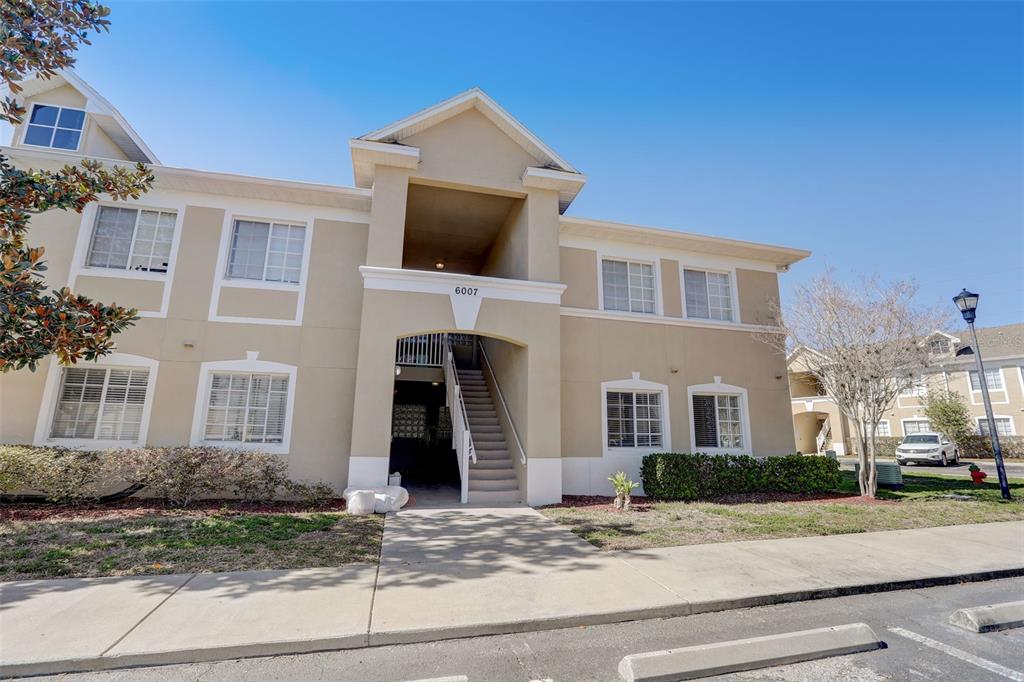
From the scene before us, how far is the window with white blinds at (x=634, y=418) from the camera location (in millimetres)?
11711

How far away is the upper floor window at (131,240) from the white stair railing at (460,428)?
23.5 ft

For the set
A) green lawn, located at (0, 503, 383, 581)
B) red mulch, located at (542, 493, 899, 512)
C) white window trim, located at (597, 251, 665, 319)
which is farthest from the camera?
white window trim, located at (597, 251, 665, 319)

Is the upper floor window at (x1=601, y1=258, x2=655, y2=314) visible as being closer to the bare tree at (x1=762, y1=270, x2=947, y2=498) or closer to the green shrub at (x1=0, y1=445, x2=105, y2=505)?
the bare tree at (x1=762, y1=270, x2=947, y2=498)

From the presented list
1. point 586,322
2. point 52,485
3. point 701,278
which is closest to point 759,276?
point 701,278

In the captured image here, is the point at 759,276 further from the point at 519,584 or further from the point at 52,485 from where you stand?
the point at 52,485

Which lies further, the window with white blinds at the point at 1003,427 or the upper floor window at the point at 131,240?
the window with white blinds at the point at 1003,427

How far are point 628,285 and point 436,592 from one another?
994cm

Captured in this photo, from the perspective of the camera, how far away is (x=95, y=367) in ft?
31.4

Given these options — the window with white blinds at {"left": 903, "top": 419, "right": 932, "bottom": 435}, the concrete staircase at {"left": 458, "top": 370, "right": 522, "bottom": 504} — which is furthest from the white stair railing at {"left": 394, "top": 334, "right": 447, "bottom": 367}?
the window with white blinds at {"left": 903, "top": 419, "right": 932, "bottom": 435}

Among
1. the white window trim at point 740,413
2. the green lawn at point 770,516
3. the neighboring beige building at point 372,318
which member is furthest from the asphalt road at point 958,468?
the neighboring beige building at point 372,318

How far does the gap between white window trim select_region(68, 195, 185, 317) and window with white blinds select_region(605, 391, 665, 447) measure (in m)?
10.6

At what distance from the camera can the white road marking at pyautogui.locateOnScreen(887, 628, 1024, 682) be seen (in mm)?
3506

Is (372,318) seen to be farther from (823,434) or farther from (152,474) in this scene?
(823,434)

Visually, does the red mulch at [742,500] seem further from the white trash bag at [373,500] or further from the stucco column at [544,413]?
the white trash bag at [373,500]
